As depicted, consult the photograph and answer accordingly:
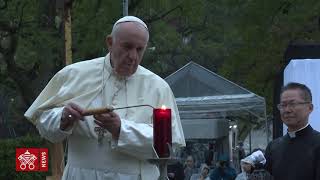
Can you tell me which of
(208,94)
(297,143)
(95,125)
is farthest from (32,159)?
(95,125)

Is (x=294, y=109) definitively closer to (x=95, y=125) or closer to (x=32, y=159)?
(x=95, y=125)

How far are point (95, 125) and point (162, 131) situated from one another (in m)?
0.51

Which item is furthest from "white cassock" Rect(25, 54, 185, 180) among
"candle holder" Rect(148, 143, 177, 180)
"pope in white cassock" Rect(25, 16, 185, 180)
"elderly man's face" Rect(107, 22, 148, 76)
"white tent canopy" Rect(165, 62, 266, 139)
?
"white tent canopy" Rect(165, 62, 266, 139)

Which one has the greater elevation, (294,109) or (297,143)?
(294,109)

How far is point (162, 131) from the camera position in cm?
296

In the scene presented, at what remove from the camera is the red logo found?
18375 mm

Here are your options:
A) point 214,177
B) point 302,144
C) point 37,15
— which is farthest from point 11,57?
point 302,144

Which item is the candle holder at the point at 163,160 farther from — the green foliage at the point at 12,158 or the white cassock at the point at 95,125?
the green foliage at the point at 12,158

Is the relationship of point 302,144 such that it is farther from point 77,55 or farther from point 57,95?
point 77,55

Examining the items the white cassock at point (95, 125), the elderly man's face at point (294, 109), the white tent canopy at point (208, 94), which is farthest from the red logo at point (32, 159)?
the white cassock at point (95, 125)

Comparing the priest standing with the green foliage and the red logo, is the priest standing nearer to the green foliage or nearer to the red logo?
the red logo

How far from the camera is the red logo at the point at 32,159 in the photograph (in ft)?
60.3

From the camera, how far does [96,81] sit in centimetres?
359

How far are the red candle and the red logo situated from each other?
15530 millimetres
